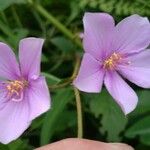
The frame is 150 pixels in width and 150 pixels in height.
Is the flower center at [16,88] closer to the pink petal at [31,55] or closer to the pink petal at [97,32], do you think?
the pink petal at [31,55]

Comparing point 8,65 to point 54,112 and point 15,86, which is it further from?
point 54,112

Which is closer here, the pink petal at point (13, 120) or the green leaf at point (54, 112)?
the pink petal at point (13, 120)

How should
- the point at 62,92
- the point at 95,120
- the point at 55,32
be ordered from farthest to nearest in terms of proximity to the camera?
the point at 55,32 → the point at 95,120 → the point at 62,92

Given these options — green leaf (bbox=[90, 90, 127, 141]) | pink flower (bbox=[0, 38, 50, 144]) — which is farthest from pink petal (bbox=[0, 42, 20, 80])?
green leaf (bbox=[90, 90, 127, 141])

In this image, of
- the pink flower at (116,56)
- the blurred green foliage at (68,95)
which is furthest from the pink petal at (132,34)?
the blurred green foliage at (68,95)

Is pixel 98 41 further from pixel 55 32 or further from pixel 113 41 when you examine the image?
pixel 55 32

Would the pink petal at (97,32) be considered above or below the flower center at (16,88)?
above

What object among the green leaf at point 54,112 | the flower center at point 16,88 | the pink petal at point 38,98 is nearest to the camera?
the pink petal at point 38,98

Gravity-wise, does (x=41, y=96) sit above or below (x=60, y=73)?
above

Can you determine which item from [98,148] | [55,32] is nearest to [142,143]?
[98,148]
